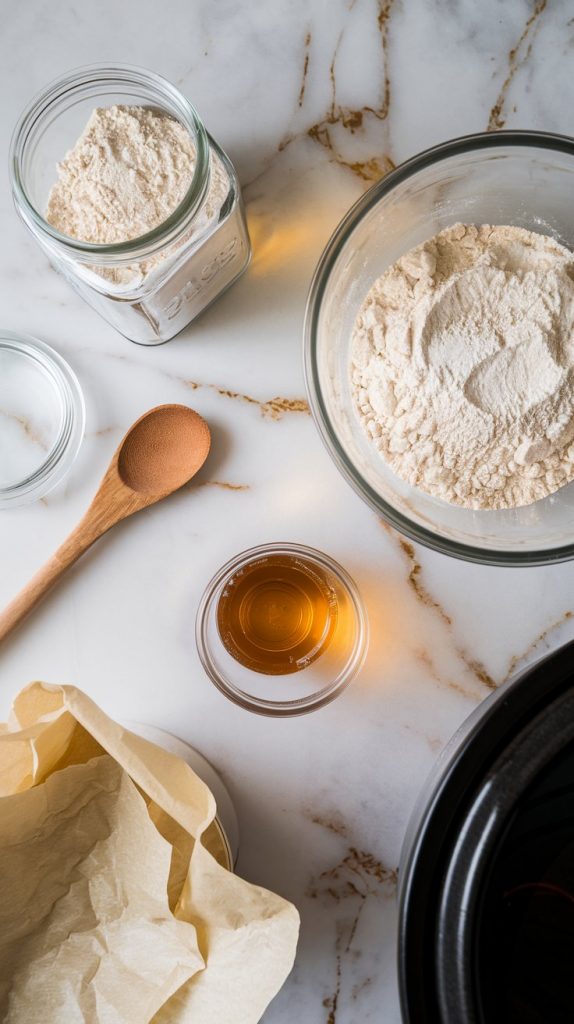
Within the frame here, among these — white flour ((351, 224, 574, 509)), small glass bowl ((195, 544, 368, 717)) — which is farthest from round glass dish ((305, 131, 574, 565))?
small glass bowl ((195, 544, 368, 717))

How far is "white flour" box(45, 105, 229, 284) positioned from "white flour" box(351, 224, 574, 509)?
9.2 inches

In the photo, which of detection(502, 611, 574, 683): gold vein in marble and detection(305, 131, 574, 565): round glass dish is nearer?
detection(305, 131, 574, 565): round glass dish

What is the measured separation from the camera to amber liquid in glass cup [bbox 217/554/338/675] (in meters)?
0.89

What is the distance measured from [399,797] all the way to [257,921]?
232 millimetres

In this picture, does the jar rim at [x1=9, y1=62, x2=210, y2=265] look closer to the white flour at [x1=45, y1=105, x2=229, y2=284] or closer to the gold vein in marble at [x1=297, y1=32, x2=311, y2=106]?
the white flour at [x1=45, y1=105, x2=229, y2=284]

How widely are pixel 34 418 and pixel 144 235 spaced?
0.30 metres

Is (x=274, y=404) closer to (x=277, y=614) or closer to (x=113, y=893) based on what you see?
(x=277, y=614)

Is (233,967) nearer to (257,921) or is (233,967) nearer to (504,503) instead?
(257,921)

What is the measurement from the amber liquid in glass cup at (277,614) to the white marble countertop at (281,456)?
33mm

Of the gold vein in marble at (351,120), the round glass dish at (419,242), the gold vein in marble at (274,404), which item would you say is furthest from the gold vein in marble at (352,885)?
the gold vein in marble at (351,120)

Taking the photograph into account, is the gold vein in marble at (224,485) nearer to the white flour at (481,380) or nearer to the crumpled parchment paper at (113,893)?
the white flour at (481,380)

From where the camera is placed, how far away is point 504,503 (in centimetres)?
81

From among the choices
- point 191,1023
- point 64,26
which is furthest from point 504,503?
point 64,26

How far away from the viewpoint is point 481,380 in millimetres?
771
